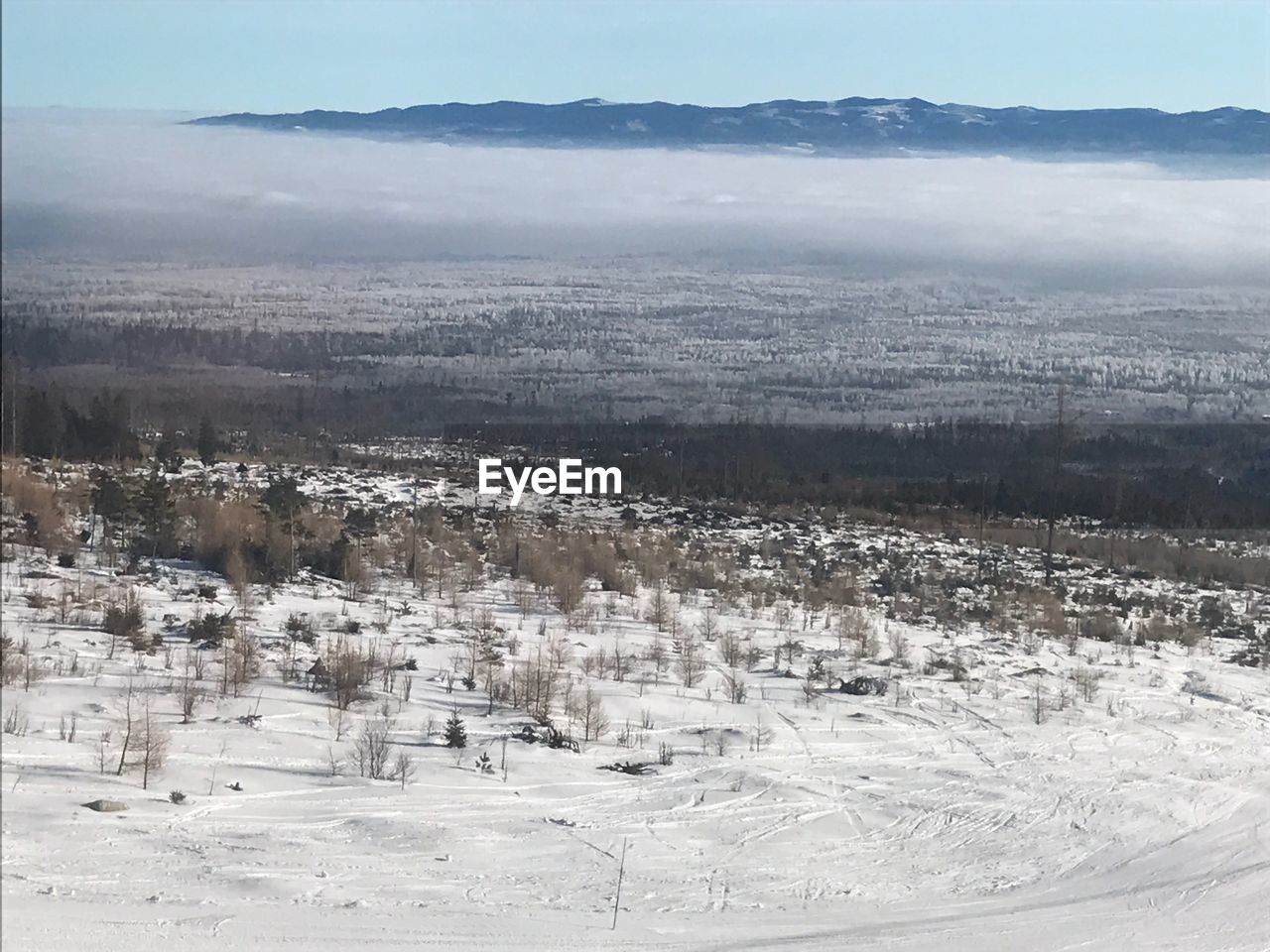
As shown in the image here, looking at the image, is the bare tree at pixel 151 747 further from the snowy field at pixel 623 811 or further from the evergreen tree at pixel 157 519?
the evergreen tree at pixel 157 519

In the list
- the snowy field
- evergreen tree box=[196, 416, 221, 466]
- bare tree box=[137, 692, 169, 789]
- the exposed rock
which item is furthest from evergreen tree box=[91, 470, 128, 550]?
evergreen tree box=[196, 416, 221, 466]

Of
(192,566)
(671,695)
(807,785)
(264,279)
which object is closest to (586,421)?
(264,279)

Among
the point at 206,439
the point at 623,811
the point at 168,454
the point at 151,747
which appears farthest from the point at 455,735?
the point at 206,439

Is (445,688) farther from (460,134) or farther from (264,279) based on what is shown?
(460,134)

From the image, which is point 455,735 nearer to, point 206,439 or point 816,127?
point 206,439

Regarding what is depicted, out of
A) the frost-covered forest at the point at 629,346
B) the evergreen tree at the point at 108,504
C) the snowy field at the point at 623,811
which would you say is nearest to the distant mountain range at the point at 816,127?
the frost-covered forest at the point at 629,346
